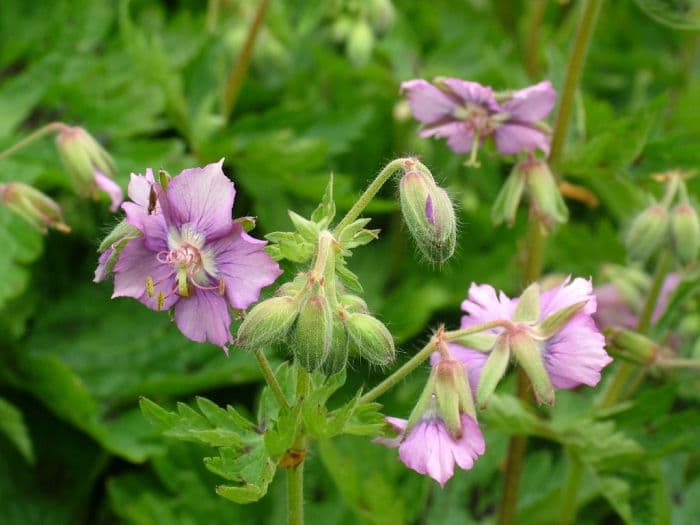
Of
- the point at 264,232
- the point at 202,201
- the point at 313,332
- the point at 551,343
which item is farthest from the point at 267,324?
the point at 264,232

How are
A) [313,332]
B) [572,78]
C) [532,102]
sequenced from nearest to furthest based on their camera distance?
[313,332], [532,102], [572,78]

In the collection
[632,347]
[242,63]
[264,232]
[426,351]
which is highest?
[426,351]

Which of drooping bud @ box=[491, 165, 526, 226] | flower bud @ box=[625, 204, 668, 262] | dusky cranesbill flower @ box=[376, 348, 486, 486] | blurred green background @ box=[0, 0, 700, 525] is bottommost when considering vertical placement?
blurred green background @ box=[0, 0, 700, 525]

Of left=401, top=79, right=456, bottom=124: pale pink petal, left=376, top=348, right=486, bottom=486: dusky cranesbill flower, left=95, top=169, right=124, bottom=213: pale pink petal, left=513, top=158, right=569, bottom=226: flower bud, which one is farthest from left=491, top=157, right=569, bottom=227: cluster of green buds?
left=95, top=169, right=124, bottom=213: pale pink petal

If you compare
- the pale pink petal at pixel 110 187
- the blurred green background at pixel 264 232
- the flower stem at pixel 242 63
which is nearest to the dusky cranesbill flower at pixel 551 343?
the blurred green background at pixel 264 232

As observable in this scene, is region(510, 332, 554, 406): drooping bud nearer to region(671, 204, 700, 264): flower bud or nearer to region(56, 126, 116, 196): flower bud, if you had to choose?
region(671, 204, 700, 264): flower bud

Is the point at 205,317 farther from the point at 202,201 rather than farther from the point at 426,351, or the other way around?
the point at 426,351

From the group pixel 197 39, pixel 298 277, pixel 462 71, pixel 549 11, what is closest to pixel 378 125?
pixel 462 71

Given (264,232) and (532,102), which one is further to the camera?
(264,232)
